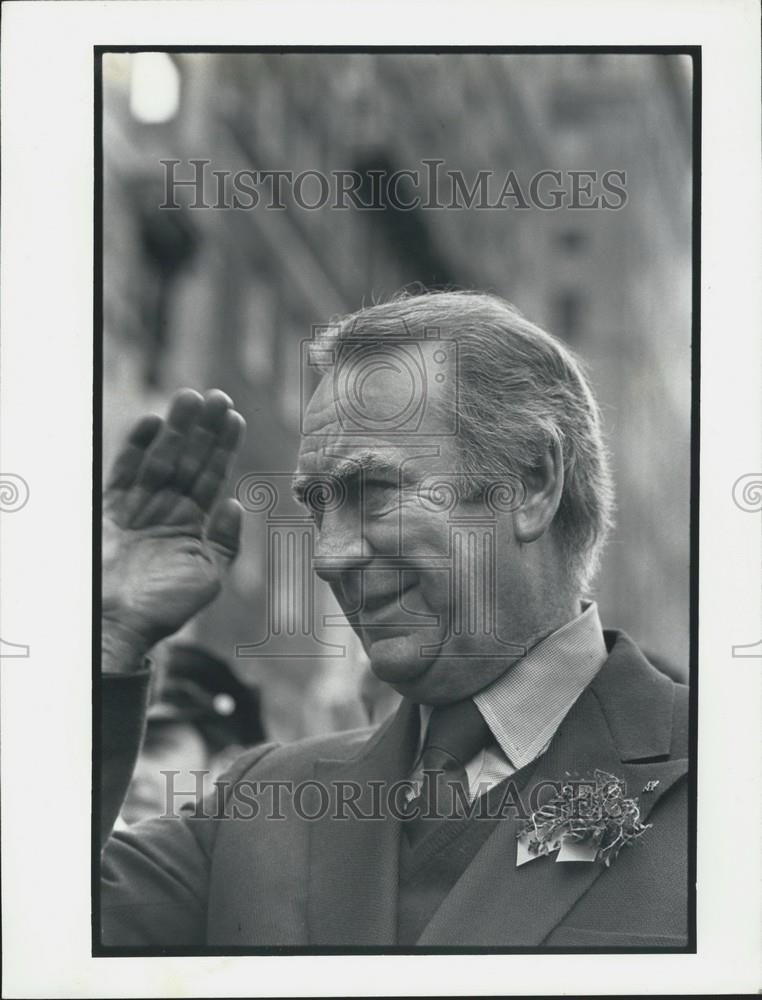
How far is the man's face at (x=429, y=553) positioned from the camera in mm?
5027

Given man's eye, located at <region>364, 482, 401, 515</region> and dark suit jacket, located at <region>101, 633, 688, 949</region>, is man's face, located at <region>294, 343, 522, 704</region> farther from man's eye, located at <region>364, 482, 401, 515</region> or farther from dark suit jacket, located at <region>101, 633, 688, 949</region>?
dark suit jacket, located at <region>101, 633, 688, 949</region>

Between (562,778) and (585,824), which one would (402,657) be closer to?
(562,778)

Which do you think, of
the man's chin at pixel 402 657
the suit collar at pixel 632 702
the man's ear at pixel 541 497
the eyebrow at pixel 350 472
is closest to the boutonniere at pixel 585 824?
the suit collar at pixel 632 702

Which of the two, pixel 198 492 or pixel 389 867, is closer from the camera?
pixel 389 867

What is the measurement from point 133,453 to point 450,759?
4.97ft

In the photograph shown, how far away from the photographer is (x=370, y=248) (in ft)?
16.9

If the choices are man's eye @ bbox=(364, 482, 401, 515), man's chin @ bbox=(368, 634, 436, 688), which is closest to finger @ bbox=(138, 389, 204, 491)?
man's eye @ bbox=(364, 482, 401, 515)

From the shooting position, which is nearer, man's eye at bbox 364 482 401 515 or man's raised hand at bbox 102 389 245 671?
man's eye at bbox 364 482 401 515

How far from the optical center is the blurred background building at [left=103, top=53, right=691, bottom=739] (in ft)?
16.8

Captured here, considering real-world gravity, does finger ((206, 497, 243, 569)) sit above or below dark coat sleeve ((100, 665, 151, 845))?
above

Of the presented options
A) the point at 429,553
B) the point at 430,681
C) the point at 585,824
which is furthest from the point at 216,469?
the point at 585,824

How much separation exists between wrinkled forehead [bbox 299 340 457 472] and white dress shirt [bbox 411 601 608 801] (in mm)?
770

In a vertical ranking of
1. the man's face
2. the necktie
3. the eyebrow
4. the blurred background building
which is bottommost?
the necktie

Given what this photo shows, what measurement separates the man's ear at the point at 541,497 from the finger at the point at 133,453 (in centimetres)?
129
